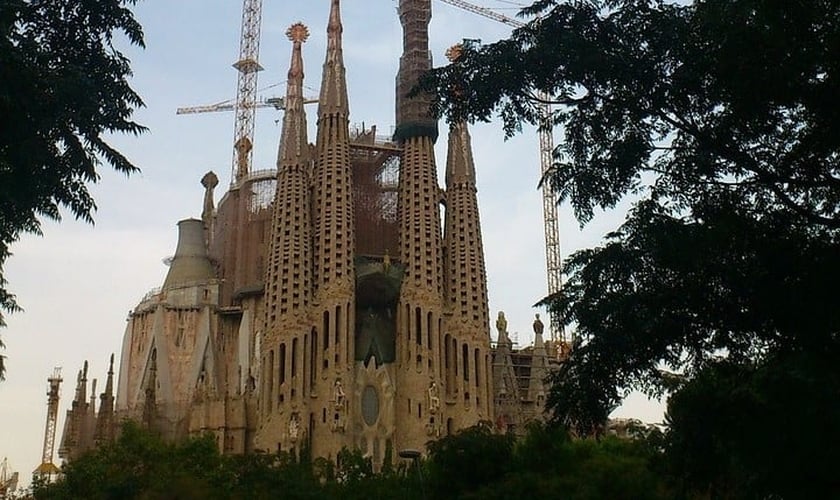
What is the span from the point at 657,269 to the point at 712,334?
1364 millimetres

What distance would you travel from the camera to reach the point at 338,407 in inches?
2249

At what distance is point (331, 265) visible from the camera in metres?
60.1

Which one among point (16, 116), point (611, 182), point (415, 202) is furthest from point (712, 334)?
point (415, 202)

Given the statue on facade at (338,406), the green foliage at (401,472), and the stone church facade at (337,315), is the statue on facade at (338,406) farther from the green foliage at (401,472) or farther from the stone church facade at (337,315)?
the green foliage at (401,472)

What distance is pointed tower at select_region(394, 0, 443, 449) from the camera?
193 feet

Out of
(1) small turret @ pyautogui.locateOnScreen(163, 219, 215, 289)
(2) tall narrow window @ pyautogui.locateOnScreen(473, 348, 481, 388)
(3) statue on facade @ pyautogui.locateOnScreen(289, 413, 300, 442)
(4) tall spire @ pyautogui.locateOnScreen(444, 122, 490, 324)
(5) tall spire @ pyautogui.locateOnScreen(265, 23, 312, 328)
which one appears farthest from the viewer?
(1) small turret @ pyautogui.locateOnScreen(163, 219, 215, 289)

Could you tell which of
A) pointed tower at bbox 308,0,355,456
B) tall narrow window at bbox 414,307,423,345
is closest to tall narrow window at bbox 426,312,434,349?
tall narrow window at bbox 414,307,423,345

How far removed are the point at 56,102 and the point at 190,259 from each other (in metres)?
62.1

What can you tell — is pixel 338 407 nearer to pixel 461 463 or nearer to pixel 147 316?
pixel 147 316

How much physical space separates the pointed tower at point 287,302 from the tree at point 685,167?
4086 centimetres

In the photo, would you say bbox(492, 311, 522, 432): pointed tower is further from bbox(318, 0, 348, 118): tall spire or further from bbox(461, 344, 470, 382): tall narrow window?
bbox(318, 0, 348, 118): tall spire

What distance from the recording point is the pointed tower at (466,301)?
199 ft

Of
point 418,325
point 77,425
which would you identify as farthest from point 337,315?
point 77,425

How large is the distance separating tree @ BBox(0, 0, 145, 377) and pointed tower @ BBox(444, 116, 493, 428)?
45.2 m
